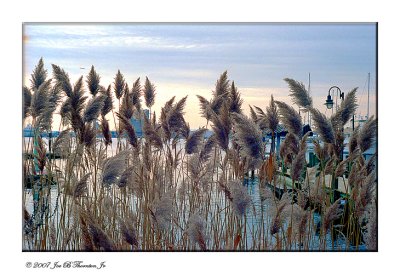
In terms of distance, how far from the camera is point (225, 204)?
6.23 meters

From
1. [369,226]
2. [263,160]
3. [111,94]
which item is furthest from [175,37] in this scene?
[369,226]

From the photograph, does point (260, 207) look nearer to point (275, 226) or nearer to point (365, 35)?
point (275, 226)

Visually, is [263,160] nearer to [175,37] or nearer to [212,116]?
[212,116]

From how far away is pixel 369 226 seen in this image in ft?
20.1

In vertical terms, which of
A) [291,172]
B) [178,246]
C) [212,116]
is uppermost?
[212,116]

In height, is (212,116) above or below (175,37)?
below

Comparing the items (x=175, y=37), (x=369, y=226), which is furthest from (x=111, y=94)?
(x=369, y=226)

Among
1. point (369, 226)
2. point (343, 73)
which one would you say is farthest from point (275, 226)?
point (343, 73)

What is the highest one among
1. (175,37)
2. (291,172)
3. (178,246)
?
(175,37)

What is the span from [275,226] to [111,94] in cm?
157

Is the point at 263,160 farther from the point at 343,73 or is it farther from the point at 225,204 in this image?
the point at 343,73

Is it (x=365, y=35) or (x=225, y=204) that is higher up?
(x=365, y=35)

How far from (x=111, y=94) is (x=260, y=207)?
1.40 meters
